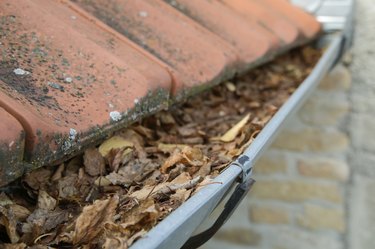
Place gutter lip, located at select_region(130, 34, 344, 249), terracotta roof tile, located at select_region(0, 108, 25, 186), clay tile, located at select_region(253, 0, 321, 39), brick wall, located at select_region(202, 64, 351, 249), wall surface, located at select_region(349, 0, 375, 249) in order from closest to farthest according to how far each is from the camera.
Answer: gutter lip, located at select_region(130, 34, 344, 249), terracotta roof tile, located at select_region(0, 108, 25, 186), clay tile, located at select_region(253, 0, 321, 39), wall surface, located at select_region(349, 0, 375, 249), brick wall, located at select_region(202, 64, 351, 249)

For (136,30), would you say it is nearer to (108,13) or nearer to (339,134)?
(108,13)

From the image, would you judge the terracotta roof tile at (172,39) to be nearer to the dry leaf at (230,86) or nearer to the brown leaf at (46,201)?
the dry leaf at (230,86)

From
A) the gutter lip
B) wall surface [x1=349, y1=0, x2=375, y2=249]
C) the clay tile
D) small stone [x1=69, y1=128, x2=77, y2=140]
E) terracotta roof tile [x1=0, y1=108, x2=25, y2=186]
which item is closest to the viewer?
the gutter lip

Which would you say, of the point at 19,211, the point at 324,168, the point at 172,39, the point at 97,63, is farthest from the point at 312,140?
the point at 19,211

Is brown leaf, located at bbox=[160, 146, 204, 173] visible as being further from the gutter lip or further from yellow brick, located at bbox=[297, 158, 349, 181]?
yellow brick, located at bbox=[297, 158, 349, 181]

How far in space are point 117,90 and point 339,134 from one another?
185 centimetres

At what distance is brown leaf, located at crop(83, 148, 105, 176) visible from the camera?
3.28 feet

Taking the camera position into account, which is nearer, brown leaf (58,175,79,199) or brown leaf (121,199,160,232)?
brown leaf (121,199,160,232)

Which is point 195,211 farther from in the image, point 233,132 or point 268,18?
point 268,18

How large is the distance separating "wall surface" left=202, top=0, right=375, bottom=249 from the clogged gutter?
1.28 meters

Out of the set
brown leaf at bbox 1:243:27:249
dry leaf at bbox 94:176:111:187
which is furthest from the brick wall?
brown leaf at bbox 1:243:27:249

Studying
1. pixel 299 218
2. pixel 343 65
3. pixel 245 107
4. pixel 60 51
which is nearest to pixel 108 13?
pixel 60 51

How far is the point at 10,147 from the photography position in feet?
2.53

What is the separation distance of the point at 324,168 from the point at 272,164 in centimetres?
26
